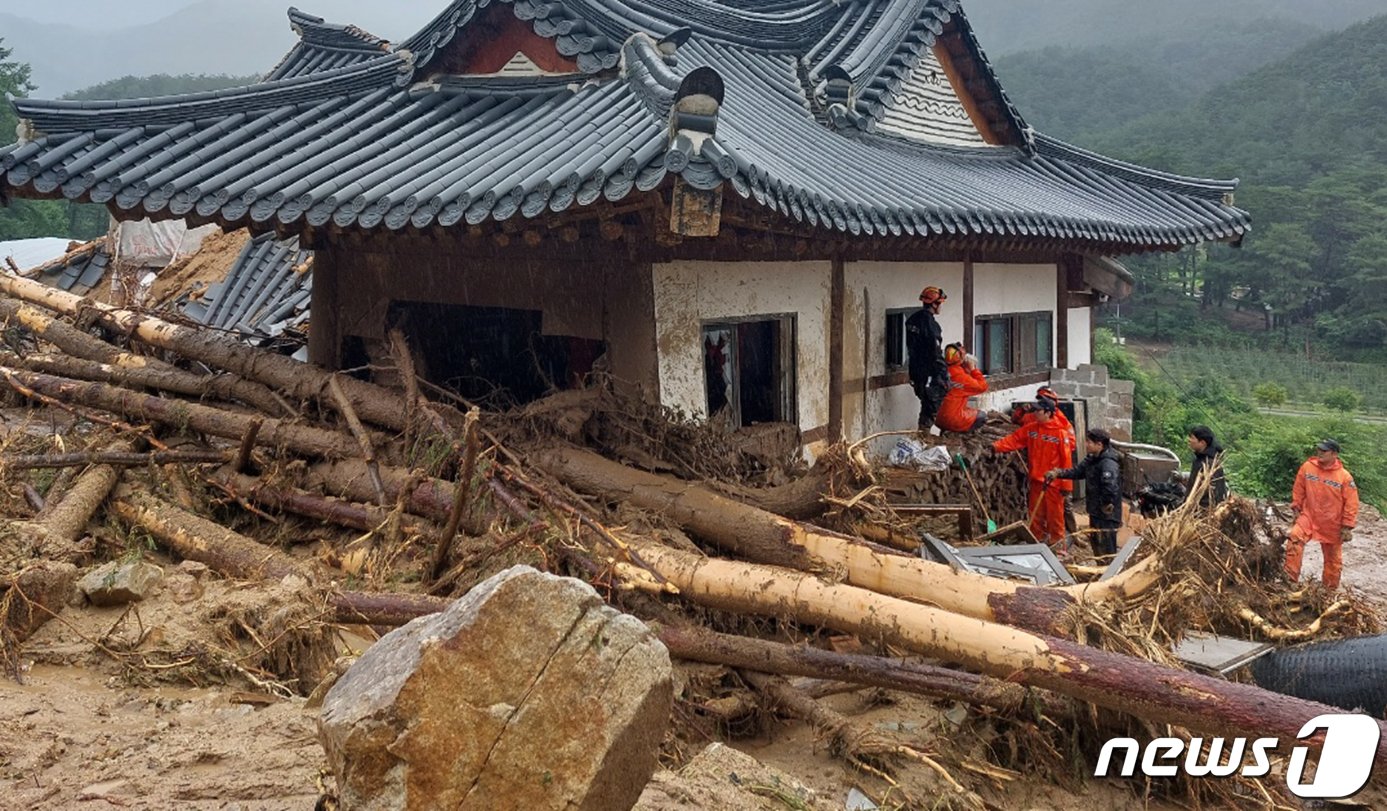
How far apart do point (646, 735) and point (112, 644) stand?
146 inches

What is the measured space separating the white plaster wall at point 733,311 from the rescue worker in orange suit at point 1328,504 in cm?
516

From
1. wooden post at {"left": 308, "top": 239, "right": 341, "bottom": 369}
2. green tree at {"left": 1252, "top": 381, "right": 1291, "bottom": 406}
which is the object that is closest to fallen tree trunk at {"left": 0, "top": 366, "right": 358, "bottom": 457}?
wooden post at {"left": 308, "top": 239, "right": 341, "bottom": 369}

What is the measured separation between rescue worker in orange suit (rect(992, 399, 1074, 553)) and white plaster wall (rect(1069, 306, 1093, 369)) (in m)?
4.23

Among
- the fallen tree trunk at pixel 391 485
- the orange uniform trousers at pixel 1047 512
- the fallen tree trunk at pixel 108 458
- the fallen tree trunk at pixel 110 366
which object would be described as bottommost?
the orange uniform trousers at pixel 1047 512

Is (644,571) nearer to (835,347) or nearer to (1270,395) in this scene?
(835,347)

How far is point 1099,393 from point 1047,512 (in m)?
4.26

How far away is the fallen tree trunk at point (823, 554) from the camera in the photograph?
5824mm

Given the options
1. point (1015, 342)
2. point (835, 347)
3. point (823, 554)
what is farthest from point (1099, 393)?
point (823, 554)

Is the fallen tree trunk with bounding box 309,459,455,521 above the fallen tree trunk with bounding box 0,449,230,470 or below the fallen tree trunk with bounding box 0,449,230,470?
below

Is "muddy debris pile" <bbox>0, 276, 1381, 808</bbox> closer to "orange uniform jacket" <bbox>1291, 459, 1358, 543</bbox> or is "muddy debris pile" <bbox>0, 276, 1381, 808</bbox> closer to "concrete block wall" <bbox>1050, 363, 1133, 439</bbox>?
"orange uniform jacket" <bbox>1291, 459, 1358, 543</bbox>

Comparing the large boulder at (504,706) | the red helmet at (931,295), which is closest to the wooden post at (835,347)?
the red helmet at (931,295)

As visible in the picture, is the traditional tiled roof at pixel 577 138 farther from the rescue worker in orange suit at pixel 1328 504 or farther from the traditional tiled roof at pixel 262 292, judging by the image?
the traditional tiled roof at pixel 262 292

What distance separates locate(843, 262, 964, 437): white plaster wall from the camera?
10203 millimetres

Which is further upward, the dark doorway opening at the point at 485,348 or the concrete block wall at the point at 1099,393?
the dark doorway opening at the point at 485,348
